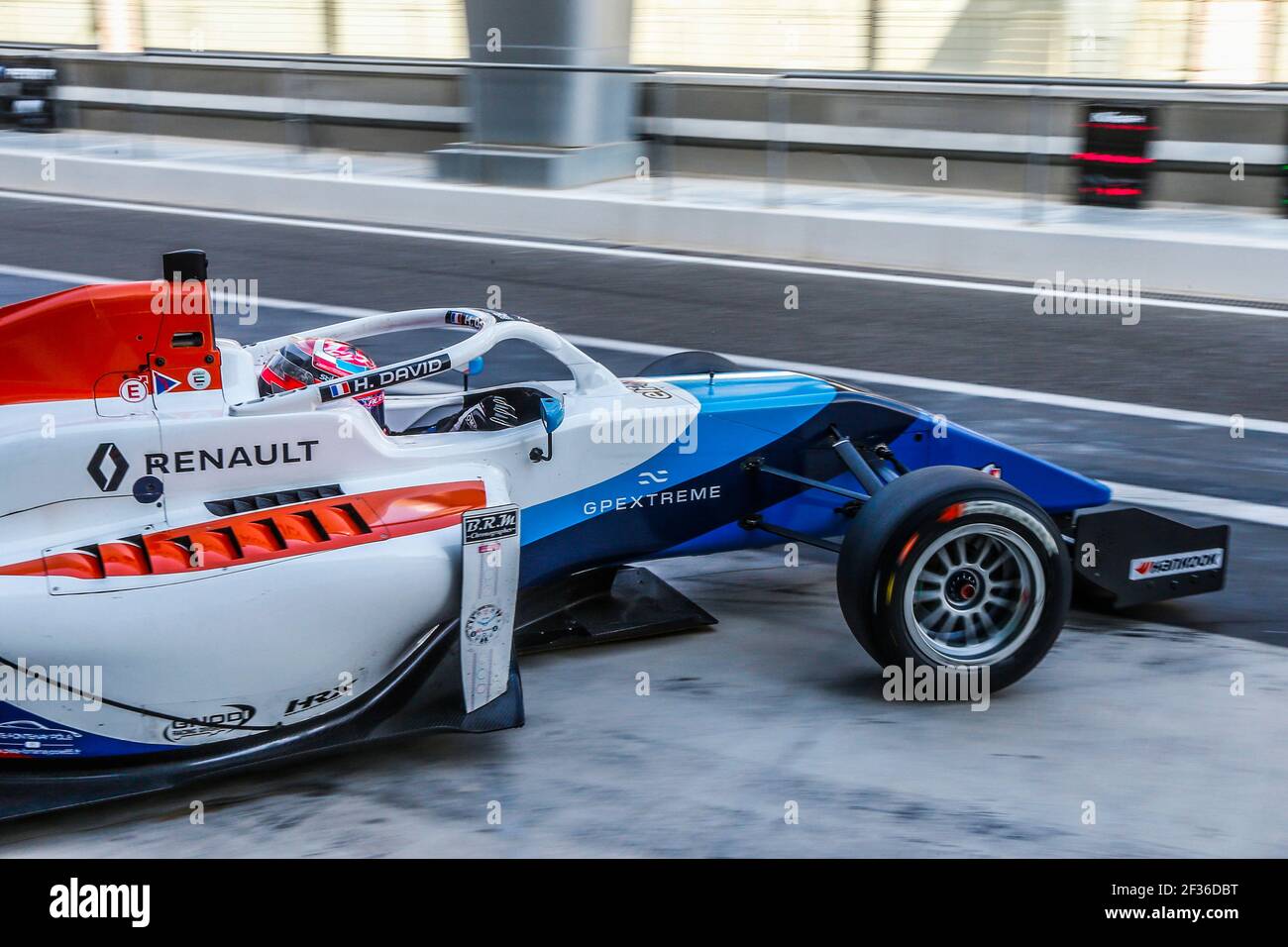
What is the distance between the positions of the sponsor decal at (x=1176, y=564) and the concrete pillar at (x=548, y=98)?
29.7 ft

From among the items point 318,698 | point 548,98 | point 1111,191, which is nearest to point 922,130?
point 1111,191

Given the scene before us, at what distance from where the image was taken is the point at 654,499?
16.7ft

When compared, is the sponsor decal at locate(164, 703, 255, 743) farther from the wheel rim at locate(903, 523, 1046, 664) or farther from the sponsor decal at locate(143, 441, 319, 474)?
the wheel rim at locate(903, 523, 1046, 664)

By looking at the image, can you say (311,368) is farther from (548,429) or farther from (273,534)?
(273,534)

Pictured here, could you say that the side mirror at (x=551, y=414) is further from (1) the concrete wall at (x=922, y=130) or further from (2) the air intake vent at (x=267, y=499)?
(1) the concrete wall at (x=922, y=130)

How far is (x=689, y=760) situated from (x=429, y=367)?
1540 mm

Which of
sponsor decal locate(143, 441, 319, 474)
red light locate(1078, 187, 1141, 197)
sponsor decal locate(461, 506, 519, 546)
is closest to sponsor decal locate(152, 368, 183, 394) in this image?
sponsor decal locate(143, 441, 319, 474)

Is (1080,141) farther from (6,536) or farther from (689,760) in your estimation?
(6,536)

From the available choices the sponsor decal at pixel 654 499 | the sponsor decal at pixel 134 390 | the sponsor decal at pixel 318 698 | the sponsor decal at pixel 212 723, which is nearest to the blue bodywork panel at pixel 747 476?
the sponsor decal at pixel 654 499

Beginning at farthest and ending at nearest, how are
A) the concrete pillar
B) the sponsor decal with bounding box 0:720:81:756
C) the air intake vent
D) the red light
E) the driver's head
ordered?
1. the concrete pillar
2. the red light
3. the driver's head
4. the air intake vent
5. the sponsor decal with bounding box 0:720:81:756

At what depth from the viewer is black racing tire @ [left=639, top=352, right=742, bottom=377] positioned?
6.16 meters

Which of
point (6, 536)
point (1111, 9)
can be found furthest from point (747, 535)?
point (1111, 9)

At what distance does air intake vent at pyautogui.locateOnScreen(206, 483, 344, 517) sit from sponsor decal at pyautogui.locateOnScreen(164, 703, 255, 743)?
2.11ft

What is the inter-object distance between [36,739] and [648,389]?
2.43 metres
